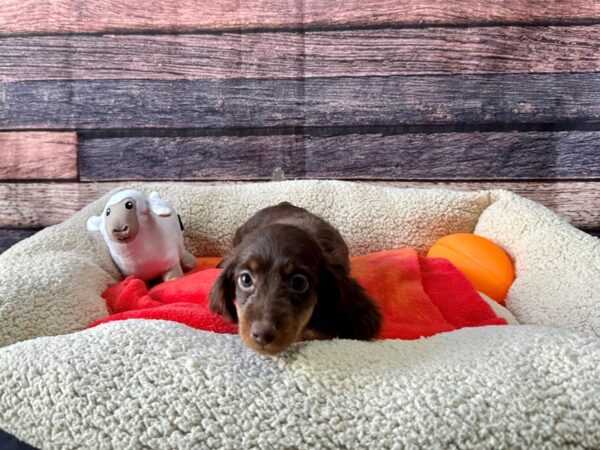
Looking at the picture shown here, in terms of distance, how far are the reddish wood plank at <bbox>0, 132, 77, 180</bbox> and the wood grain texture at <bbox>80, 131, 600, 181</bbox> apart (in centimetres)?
6

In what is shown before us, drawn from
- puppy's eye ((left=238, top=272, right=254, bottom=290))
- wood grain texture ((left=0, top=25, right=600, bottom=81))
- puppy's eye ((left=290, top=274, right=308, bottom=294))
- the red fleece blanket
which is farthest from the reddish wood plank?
puppy's eye ((left=290, top=274, right=308, bottom=294))

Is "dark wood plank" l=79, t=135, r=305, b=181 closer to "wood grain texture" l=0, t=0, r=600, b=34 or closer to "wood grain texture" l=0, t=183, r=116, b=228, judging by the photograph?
"wood grain texture" l=0, t=183, r=116, b=228

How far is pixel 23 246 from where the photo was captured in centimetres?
180

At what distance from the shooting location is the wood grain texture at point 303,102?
7.23 feet

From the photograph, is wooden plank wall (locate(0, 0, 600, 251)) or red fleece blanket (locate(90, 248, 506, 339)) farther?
wooden plank wall (locate(0, 0, 600, 251))

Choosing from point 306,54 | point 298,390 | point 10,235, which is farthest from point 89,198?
point 298,390

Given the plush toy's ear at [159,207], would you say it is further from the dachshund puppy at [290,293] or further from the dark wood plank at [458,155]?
the dark wood plank at [458,155]

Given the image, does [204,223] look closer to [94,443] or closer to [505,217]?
[505,217]

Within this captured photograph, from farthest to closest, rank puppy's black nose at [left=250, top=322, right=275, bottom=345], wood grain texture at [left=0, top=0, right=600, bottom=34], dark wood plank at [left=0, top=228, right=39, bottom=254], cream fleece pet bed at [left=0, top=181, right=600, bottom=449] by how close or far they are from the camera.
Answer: dark wood plank at [left=0, top=228, right=39, bottom=254]
wood grain texture at [left=0, top=0, right=600, bottom=34]
puppy's black nose at [left=250, top=322, right=275, bottom=345]
cream fleece pet bed at [left=0, top=181, right=600, bottom=449]

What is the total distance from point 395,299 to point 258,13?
131 centimetres

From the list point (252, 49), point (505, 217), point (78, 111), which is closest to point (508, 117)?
point (505, 217)

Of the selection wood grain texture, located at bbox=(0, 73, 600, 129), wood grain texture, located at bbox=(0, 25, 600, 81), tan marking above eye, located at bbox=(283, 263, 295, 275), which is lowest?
tan marking above eye, located at bbox=(283, 263, 295, 275)

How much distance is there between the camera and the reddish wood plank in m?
2.40

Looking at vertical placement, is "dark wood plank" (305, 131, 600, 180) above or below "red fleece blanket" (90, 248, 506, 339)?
above
